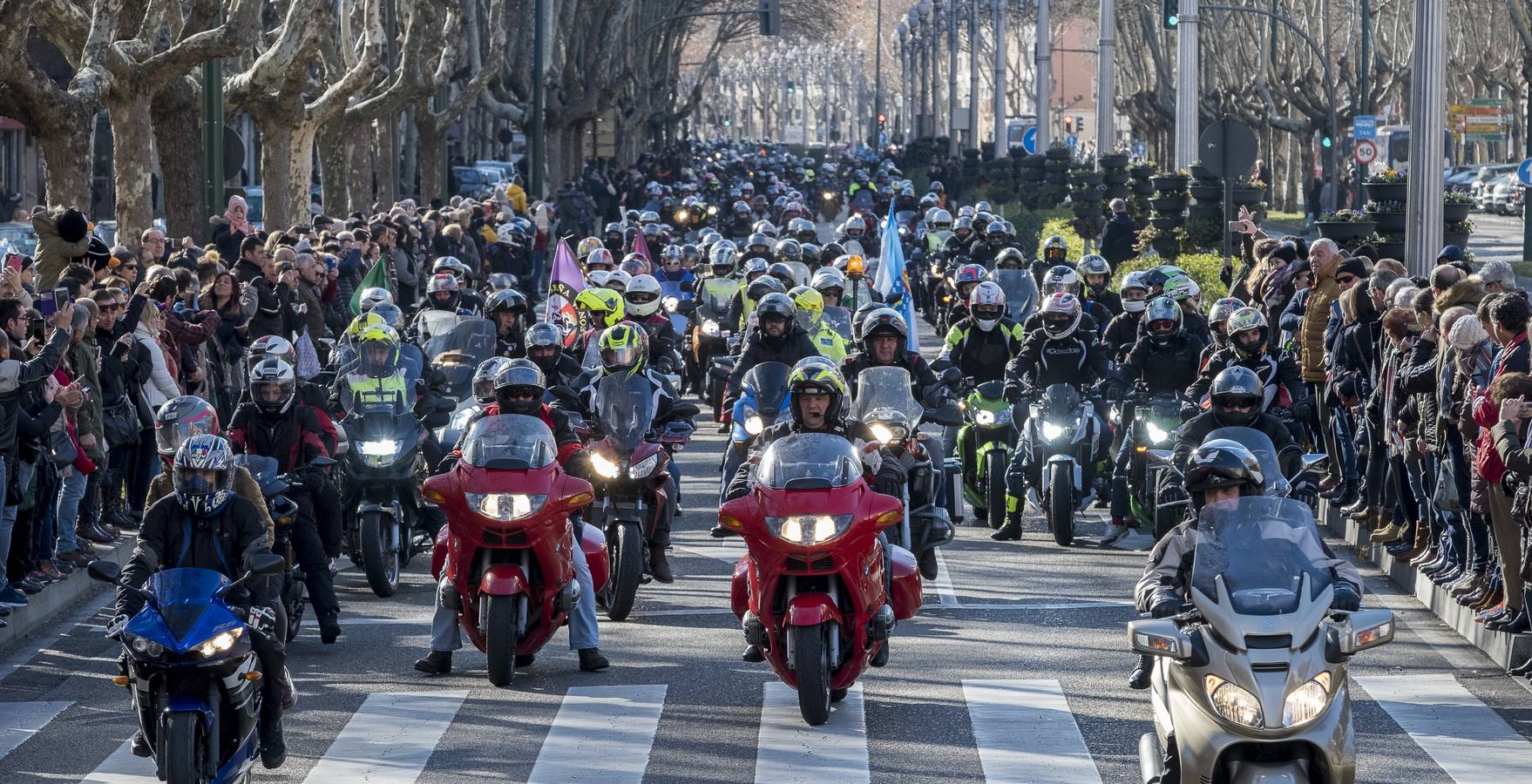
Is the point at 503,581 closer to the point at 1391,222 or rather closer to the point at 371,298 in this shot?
the point at 371,298

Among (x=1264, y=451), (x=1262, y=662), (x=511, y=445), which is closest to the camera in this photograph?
(x=1262, y=662)

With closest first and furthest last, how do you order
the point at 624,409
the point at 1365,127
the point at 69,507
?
the point at 624,409 → the point at 69,507 → the point at 1365,127

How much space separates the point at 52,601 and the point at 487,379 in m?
2.50

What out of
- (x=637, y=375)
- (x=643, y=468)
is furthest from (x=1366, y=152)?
(x=643, y=468)

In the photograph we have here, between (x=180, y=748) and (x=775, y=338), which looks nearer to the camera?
(x=180, y=748)

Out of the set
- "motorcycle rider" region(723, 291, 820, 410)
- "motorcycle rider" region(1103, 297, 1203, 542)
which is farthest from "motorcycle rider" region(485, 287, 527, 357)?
"motorcycle rider" region(1103, 297, 1203, 542)

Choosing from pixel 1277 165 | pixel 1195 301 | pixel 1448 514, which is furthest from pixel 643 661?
pixel 1277 165

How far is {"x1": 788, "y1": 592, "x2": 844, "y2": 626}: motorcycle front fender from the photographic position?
31.8ft

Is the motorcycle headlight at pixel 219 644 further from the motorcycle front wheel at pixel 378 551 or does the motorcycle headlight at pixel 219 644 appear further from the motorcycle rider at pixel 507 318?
the motorcycle rider at pixel 507 318

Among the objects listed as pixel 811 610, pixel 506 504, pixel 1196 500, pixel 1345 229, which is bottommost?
pixel 811 610

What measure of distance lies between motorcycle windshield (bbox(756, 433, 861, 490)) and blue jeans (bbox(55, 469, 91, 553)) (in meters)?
5.31

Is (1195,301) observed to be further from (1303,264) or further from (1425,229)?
(1425,229)

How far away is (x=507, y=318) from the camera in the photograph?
16.9m

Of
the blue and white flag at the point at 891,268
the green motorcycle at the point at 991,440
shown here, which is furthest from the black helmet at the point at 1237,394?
the blue and white flag at the point at 891,268
